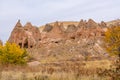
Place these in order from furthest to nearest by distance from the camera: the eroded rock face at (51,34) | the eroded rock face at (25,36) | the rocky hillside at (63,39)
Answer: the eroded rock face at (25,36)
the eroded rock face at (51,34)
the rocky hillside at (63,39)

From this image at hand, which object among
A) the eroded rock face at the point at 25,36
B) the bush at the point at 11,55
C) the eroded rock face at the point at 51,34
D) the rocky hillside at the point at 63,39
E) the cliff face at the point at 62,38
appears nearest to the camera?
the bush at the point at 11,55

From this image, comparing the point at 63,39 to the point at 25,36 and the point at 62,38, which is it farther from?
the point at 25,36

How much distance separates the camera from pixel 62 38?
79125 millimetres

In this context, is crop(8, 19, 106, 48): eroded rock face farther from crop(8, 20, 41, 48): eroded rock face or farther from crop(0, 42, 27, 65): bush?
crop(0, 42, 27, 65): bush

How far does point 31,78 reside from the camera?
11641 millimetres

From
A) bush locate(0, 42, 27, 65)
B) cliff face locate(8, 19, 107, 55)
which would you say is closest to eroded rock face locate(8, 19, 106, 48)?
cliff face locate(8, 19, 107, 55)

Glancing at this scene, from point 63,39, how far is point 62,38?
1.54 m

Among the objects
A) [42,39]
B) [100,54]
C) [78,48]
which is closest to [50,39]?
[42,39]

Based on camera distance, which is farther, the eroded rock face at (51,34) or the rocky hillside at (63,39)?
the eroded rock face at (51,34)

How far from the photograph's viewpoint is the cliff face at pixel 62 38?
222 ft

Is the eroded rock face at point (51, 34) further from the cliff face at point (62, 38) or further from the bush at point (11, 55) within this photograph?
the bush at point (11, 55)

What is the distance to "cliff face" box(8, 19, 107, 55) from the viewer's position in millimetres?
67812

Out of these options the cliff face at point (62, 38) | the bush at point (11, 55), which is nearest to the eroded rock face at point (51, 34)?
the cliff face at point (62, 38)

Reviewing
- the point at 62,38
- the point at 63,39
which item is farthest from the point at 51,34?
the point at 63,39
